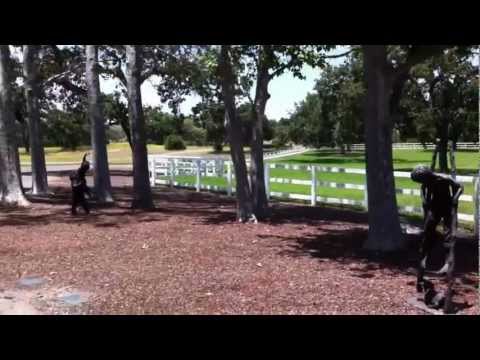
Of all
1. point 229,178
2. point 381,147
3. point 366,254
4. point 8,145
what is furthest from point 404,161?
point 366,254

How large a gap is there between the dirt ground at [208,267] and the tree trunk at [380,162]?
0.38 metres

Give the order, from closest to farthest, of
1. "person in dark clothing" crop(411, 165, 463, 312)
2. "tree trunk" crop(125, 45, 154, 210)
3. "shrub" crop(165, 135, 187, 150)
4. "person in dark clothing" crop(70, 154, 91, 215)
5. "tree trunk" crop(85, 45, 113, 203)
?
"person in dark clothing" crop(411, 165, 463, 312) → "person in dark clothing" crop(70, 154, 91, 215) → "tree trunk" crop(125, 45, 154, 210) → "tree trunk" crop(85, 45, 113, 203) → "shrub" crop(165, 135, 187, 150)

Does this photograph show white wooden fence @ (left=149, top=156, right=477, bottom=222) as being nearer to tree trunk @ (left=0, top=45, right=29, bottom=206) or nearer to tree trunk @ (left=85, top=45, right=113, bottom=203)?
tree trunk @ (left=85, top=45, right=113, bottom=203)

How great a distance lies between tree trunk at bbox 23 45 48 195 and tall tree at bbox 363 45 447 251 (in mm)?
13605

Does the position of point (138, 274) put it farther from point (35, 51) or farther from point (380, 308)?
point (35, 51)

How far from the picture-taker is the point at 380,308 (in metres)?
5.66

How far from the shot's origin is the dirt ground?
592 cm

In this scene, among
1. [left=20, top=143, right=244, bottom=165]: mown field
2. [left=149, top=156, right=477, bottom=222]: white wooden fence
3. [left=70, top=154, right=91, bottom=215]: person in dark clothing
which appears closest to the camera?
[left=70, top=154, right=91, bottom=215]: person in dark clothing

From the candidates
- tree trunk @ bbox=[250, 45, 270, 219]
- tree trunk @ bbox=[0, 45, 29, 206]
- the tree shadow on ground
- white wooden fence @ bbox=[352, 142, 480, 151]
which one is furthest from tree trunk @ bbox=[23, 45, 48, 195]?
white wooden fence @ bbox=[352, 142, 480, 151]

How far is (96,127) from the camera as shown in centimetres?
1647

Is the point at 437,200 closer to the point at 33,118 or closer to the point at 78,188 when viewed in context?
the point at 78,188

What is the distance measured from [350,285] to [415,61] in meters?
3.52

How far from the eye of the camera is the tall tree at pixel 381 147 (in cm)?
838

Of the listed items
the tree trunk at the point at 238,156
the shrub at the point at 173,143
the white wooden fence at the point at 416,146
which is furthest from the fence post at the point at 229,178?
the shrub at the point at 173,143
